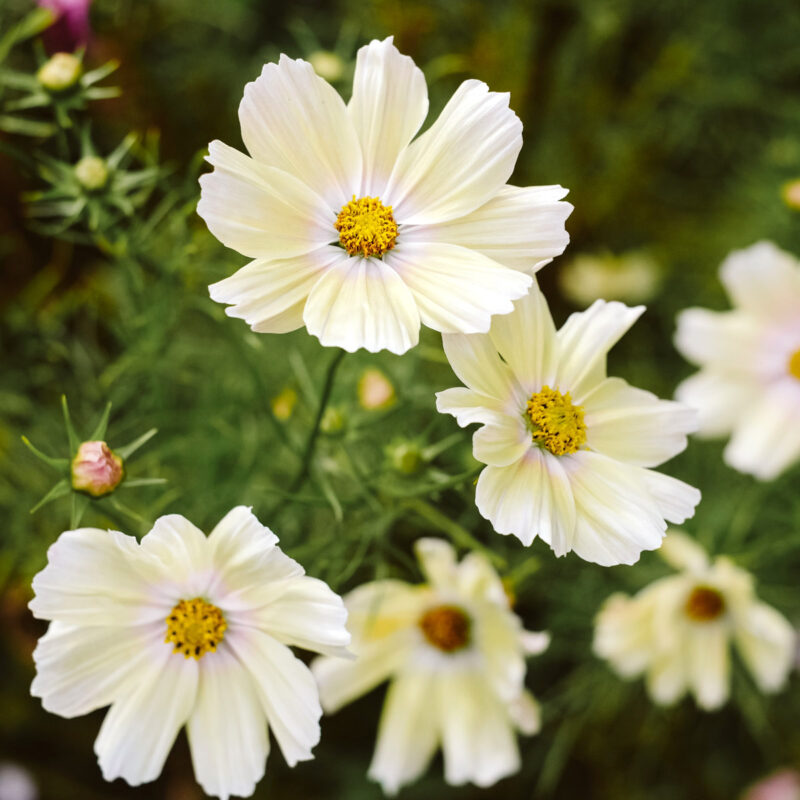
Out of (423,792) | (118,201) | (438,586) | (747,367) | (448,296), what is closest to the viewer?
(448,296)

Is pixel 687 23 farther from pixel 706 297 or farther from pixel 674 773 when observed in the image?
pixel 674 773

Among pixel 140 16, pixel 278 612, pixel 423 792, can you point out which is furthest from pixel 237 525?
pixel 140 16

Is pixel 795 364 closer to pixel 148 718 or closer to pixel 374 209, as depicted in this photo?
pixel 374 209

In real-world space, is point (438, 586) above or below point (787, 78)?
below

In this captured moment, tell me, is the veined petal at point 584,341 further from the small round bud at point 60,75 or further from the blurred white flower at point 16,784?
the blurred white flower at point 16,784

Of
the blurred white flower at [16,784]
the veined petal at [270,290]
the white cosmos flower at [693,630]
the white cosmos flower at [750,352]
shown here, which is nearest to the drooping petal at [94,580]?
the veined petal at [270,290]

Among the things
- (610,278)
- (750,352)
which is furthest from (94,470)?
(610,278)
